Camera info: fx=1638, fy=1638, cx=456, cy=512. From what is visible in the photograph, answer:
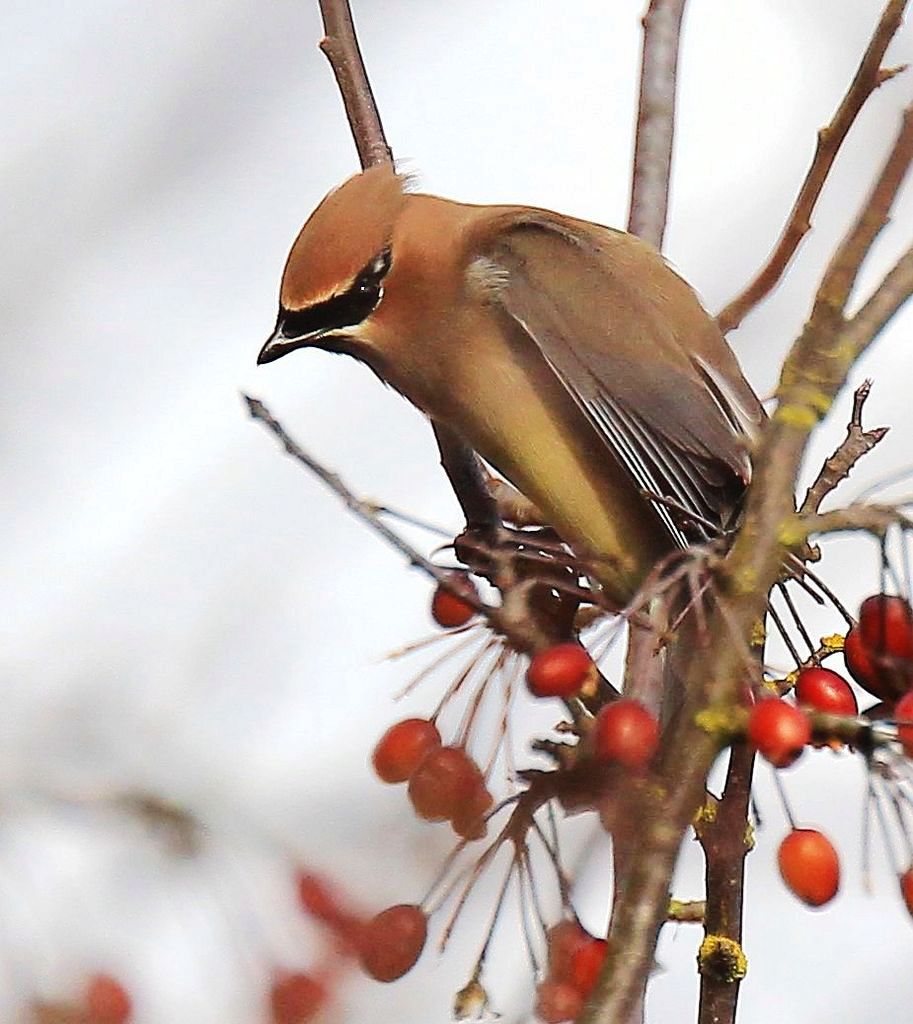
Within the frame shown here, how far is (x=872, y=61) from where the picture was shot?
1.09 meters

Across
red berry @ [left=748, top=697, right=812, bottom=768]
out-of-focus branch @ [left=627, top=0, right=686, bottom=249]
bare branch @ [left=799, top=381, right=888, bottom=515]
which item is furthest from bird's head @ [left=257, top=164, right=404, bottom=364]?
red berry @ [left=748, top=697, right=812, bottom=768]

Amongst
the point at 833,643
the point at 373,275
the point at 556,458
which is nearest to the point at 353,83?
the point at 373,275

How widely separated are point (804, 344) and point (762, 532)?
0.34ft

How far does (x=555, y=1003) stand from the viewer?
1.00 metres

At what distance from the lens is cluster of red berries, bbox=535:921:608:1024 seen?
993 millimetres

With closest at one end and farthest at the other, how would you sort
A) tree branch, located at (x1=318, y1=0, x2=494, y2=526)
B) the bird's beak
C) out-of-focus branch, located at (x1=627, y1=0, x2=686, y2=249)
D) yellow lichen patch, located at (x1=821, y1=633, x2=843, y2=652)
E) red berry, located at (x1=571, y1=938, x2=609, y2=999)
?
red berry, located at (x1=571, y1=938, x2=609, y2=999)
yellow lichen patch, located at (x1=821, y1=633, x2=843, y2=652)
the bird's beak
tree branch, located at (x1=318, y1=0, x2=494, y2=526)
out-of-focus branch, located at (x1=627, y1=0, x2=686, y2=249)

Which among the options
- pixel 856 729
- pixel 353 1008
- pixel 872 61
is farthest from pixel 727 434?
pixel 353 1008

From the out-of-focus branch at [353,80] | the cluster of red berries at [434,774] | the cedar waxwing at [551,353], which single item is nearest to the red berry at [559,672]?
the cluster of red berries at [434,774]

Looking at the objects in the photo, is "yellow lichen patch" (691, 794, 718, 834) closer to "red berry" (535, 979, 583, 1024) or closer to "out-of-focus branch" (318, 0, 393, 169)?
"red berry" (535, 979, 583, 1024)

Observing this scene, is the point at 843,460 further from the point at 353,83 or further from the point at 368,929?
the point at 353,83

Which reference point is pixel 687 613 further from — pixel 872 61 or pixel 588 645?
pixel 872 61

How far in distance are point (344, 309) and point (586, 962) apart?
3.52 feet

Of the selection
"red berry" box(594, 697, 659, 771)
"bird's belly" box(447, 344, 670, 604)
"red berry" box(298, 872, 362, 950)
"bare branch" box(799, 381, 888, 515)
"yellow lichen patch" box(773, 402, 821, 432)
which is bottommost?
"red berry" box(298, 872, 362, 950)

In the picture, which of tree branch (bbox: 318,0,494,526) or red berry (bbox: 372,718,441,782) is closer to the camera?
red berry (bbox: 372,718,441,782)
